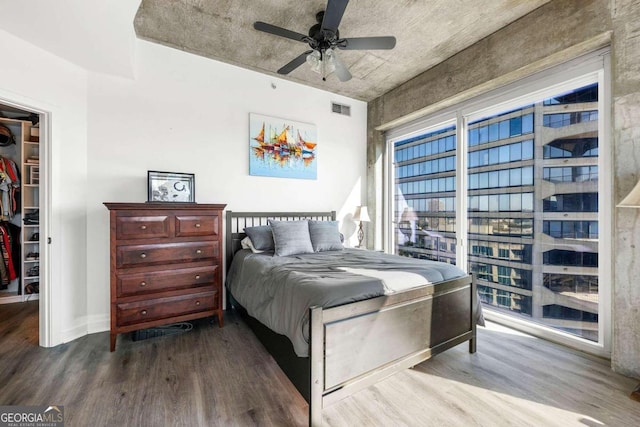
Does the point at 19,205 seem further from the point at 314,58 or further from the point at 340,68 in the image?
the point at 340,68

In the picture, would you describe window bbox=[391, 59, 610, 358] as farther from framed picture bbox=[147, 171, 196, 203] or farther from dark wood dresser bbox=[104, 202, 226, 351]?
framed picture bbox=[147, 171, 196, 203]

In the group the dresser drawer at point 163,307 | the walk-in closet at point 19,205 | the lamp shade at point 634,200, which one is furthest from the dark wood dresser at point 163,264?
the lamp shade at point 634,200

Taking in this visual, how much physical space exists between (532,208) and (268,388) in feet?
9.86

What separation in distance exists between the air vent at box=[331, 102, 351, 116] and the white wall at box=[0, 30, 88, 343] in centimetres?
301

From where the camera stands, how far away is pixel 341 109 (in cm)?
435

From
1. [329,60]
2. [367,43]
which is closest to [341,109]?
[329,60]

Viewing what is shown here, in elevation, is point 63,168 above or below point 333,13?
below

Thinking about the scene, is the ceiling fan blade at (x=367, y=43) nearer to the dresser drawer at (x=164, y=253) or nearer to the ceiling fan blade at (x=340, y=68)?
the ceiling fan blade at (x=340, y=68)

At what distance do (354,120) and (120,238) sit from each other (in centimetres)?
361

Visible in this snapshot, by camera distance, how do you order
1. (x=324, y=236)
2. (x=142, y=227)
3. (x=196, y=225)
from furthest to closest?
(x=324, y=236) → (x=196, y=225) → (x=142, y=227)

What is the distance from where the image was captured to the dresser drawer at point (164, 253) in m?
2.41

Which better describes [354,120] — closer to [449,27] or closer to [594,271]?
[449,27]

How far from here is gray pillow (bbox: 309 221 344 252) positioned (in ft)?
10.8

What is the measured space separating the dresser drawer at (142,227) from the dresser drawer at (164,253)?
98mm
